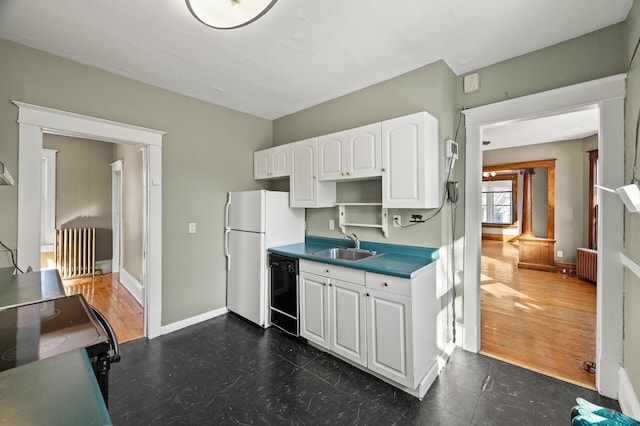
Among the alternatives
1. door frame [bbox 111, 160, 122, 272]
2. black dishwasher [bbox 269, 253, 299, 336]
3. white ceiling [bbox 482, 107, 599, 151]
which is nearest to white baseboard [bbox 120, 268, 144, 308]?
door frame [bbox 111, 160, 122, 272]

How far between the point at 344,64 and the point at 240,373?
284 cm

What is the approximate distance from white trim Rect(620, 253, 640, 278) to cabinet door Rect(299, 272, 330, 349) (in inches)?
79.3

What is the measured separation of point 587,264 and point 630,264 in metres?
4.09

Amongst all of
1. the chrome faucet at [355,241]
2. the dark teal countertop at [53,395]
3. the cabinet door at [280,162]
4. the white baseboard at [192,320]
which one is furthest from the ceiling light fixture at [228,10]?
Result: the white baseboard at [192,320]

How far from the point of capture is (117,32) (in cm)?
206

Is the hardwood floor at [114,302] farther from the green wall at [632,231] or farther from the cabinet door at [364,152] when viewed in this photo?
the green wall at [632,231]

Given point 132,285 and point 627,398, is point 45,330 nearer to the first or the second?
point 627,398

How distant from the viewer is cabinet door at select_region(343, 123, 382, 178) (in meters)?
2.52

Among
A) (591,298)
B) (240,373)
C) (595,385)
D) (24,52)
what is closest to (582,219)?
(591,298)

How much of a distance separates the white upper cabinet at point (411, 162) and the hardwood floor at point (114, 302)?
3044 millimetres

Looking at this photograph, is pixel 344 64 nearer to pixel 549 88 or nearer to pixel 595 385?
pixel 549 88

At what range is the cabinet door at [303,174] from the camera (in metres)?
3.07

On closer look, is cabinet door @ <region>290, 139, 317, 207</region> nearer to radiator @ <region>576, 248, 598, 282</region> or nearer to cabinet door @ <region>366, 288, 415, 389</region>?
cabinet door @ <region>366, 288, 415, 389</region>

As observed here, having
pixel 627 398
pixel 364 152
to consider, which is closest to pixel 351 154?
pixel 364 152
